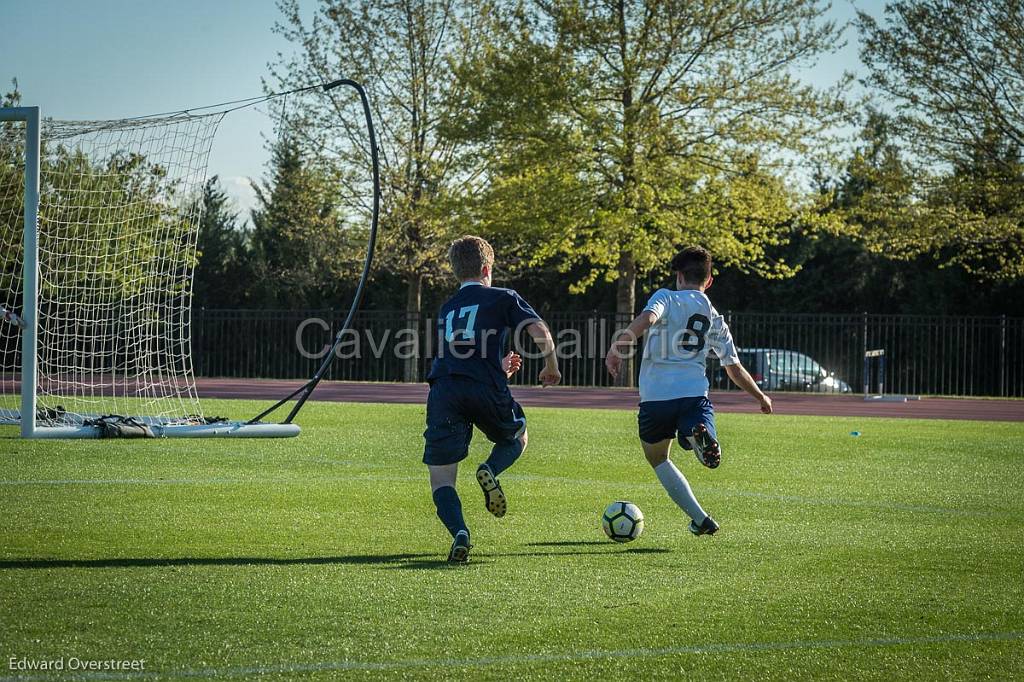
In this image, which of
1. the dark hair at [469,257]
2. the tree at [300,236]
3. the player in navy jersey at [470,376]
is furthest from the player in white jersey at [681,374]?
the tree at [300,236]

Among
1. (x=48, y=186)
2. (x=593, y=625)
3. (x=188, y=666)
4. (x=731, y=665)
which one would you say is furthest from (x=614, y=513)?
(x=48, y=186)

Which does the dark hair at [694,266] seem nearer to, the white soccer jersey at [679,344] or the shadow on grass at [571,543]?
the white soccer jersey at [679,344]

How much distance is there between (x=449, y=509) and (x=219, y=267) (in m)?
39.0

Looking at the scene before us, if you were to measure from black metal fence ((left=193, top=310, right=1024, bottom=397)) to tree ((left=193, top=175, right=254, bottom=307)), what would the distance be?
771cm

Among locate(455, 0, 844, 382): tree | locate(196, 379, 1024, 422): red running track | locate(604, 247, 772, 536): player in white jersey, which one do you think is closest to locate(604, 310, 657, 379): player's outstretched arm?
locate(604, 247, 772, 536): player in white jersey

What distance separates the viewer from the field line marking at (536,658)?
3902 millimetres

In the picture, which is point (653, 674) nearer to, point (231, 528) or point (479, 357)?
point (479, 357)

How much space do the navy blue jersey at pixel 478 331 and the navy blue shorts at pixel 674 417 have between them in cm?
105

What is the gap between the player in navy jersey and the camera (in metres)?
6.35

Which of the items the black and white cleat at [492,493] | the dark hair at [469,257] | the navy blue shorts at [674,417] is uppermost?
the dark hair at [469,257]

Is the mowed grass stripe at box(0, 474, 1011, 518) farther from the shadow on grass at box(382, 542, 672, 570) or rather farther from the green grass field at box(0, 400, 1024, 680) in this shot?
the shadow on grass at box(382, 542, 672, 570)

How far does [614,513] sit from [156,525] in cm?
289

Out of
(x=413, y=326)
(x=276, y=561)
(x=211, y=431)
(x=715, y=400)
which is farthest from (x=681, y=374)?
(x=413, y=326)

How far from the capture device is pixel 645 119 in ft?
89.5
